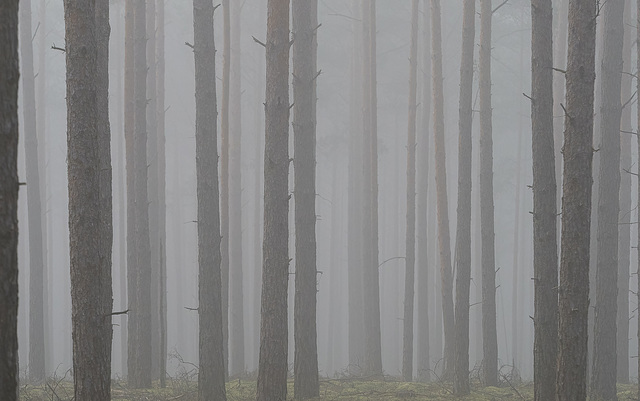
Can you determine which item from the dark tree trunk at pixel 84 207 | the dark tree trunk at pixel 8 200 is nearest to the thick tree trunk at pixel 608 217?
the dark tree trunk at pixel 84 207

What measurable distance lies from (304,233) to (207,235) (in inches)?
59.1

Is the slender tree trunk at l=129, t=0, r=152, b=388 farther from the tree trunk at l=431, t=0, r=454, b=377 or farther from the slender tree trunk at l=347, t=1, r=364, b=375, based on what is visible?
the slender tree trunk at l=347, t=1, r=364, b=375

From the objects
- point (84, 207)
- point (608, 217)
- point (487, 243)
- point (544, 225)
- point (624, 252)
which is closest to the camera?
point (84, 207)

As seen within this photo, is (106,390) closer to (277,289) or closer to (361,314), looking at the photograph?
(277,289)

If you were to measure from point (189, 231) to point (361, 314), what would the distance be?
43811mm

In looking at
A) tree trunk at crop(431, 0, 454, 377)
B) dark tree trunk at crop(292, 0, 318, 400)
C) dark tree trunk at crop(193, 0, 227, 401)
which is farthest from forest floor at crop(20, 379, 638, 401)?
tree trunk at crop(431, 0, 454, 377)

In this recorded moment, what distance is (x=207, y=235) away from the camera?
35.5 feet

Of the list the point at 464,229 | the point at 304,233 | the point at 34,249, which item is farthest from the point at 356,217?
the point at 304,233

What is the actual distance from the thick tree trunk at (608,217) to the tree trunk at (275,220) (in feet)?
18.0

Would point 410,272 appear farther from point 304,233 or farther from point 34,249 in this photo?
point 34,249

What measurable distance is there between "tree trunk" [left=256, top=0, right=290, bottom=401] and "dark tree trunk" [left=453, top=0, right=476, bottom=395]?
4493mm

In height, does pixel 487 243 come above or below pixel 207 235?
below

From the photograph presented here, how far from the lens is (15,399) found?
12.8 feet

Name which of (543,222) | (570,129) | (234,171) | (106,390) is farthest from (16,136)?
(234,171)
